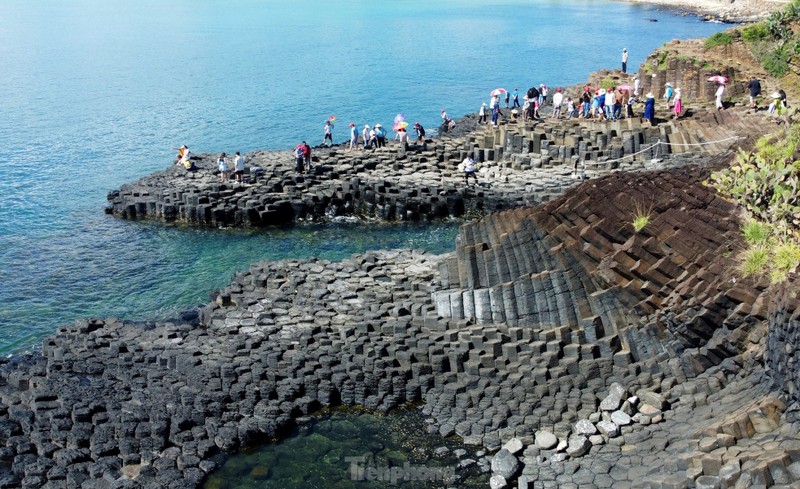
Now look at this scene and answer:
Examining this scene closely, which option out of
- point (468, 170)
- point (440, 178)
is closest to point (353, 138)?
point (440, 178)

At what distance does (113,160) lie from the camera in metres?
61.3

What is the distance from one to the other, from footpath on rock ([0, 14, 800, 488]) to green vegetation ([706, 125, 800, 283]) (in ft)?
2.16

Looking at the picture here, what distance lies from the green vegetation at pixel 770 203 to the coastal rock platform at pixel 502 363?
0.67 meters

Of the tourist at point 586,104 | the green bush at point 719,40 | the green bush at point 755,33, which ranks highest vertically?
the green bush at point 755,33

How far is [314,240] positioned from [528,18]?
132614mm

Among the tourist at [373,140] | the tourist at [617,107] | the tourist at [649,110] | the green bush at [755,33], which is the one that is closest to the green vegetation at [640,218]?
the tourist at [649,110]

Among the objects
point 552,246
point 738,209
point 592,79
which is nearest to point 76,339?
point 552,246

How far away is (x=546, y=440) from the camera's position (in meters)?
21.7

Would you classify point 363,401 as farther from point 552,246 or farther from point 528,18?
point 528,18

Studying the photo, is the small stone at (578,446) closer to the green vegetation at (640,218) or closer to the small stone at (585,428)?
the small stone at (585,428)

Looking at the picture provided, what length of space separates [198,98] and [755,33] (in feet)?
187

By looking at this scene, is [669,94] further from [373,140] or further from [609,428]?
[609,428]

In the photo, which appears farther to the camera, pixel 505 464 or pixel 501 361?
pixel 501 361

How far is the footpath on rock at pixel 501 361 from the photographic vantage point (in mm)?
20062
